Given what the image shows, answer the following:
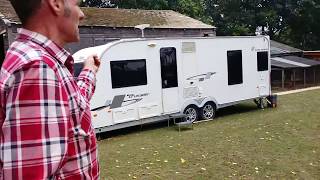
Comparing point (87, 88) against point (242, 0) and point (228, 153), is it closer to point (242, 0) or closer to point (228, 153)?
point (228, 153)

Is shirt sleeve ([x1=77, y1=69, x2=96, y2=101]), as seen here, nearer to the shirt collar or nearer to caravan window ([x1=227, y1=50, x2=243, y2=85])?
the shirt collar

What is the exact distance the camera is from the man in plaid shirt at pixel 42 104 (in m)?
1.20

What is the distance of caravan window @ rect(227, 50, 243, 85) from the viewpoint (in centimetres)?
1465

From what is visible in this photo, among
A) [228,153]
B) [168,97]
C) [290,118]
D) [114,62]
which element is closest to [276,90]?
[290,118]

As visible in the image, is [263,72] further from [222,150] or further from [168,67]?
[222,150]

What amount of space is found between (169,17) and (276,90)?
26.4ft

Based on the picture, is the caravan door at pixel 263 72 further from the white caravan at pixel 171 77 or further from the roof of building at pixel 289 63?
the roof of building at pixel 289 63

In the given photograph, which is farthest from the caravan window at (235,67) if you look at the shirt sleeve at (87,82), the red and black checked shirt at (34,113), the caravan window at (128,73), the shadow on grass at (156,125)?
the red and black checked shirt at (34,113)

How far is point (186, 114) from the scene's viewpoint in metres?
13.3

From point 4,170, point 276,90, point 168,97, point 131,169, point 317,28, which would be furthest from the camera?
point 317,28

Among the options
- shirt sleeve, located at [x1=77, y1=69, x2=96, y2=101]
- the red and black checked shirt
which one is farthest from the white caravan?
the red and black checked shirt

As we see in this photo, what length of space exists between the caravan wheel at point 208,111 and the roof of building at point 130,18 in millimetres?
9622

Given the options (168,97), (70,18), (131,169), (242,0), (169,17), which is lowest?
(131,169)

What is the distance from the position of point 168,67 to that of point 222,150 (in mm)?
4524
